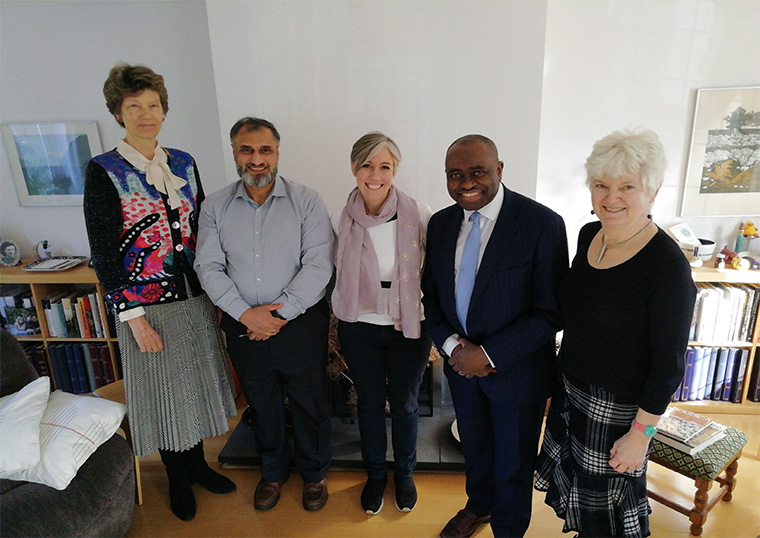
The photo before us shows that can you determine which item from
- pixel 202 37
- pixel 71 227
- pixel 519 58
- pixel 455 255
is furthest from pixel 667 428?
pixel 71 227

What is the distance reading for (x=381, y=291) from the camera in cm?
178

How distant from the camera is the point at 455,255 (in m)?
1.61

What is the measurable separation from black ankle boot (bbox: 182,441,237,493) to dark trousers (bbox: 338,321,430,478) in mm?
699

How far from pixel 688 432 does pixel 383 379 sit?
4.33 ft

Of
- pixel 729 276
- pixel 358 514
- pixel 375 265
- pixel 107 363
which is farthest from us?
pixel 107 363

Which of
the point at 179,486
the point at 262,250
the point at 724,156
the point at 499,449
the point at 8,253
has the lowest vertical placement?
the point at 179,486

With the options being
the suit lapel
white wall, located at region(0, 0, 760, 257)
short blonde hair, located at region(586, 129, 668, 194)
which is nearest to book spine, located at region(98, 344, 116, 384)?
white wall, located at region(0, 0, 760, 257)

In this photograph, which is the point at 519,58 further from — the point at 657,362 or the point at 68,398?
the point at 68,398

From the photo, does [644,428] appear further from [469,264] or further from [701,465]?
[701,465]

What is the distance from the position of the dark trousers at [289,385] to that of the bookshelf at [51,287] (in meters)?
1.36

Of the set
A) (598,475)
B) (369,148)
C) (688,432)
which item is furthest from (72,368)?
(688,432)

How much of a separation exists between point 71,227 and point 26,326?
2.24ft

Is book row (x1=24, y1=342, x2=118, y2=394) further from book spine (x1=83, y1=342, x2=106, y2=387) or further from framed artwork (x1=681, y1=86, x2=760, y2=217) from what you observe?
framed artwork (x1=681, y1=86, x2=760, y2=217)

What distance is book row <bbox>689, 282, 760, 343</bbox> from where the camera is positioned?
260 centimetres
